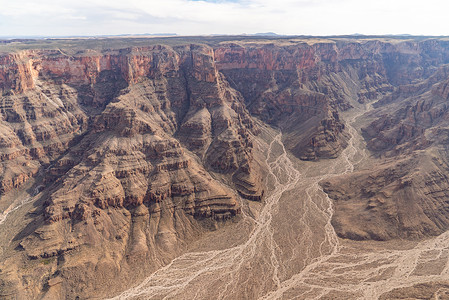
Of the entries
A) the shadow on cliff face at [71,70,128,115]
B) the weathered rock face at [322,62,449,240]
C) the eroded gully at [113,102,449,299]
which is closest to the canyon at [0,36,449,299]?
the eroded gully at [113,102,449,299]

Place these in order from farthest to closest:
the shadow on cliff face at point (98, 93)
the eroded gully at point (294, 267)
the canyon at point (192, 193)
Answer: the shadow on cliff face at point (98, 93) → the canyon at point (192, 193) → the eroded gully at point (294, 267)

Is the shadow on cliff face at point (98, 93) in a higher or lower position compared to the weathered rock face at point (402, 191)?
Result: higher

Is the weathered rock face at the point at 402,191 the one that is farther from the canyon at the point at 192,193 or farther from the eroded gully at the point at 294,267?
the eroded gully at the point at 294,267

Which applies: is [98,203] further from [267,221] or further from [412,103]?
[412,103]

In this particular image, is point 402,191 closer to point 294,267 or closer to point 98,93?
point 294,267

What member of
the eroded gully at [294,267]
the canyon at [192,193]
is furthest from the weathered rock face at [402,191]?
the eroded gully at [294,267]

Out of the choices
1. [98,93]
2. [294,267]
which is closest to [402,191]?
[294,267]

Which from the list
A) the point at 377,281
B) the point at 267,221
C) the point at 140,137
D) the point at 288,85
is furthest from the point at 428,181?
the point at 288,85

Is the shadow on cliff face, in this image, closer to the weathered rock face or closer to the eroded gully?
the eroded gully

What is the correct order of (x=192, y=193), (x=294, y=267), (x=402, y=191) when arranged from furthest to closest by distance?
(x=192, y=193)
(x=402, y=191)
(x=294, y=267)
